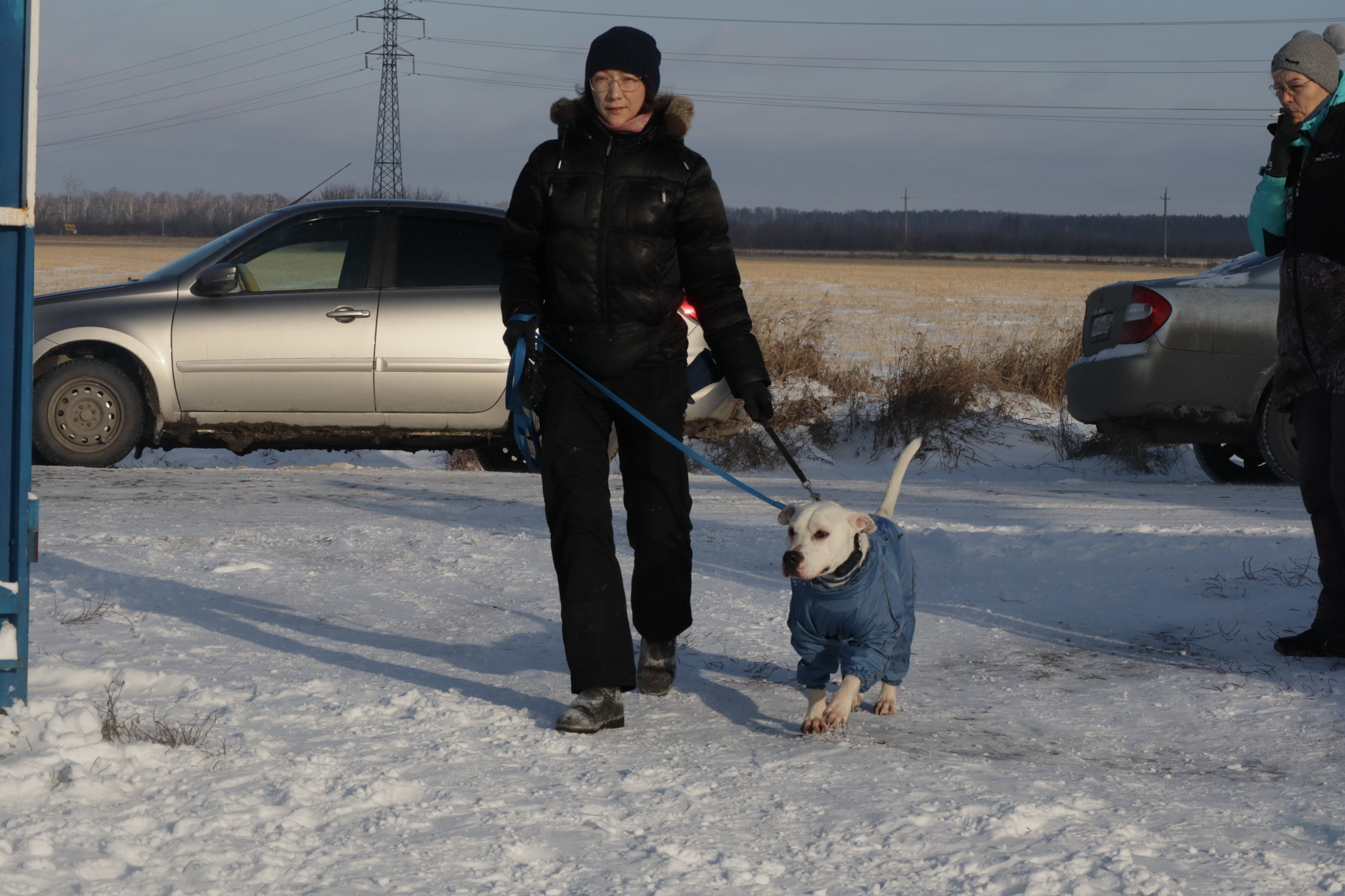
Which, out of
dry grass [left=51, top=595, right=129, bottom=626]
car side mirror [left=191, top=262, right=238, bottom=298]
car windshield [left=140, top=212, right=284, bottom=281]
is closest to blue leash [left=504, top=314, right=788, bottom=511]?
dry grass [left=51, top=595, right=129, bottom=626]

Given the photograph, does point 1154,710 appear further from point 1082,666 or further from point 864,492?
point 864,492

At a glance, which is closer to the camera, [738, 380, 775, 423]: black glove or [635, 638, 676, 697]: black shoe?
[738, 380, 775, 423]: black glove

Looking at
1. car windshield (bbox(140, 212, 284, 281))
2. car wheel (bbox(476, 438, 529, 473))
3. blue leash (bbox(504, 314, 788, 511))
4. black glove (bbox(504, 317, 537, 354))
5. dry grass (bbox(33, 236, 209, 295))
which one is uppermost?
dry grass (bbox(33, 236, 209, 295))

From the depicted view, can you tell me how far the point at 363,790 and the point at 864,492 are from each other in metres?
5.90

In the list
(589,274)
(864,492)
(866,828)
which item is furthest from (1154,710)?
(864,492)

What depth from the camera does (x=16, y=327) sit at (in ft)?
11.1

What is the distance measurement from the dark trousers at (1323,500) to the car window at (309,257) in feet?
19.8

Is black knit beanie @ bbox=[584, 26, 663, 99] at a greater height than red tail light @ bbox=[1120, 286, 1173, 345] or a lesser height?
greater

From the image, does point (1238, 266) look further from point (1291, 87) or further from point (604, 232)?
point (604, 232)

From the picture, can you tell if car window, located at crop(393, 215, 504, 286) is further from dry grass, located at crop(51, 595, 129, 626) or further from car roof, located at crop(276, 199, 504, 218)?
dry grass, located at crop(51, 595, 129, 626)

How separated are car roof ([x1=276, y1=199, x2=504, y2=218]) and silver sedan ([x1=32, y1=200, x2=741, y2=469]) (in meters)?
0.02

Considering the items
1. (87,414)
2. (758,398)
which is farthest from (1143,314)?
(87,414)

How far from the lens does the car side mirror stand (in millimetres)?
8320

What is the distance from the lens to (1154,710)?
4133mm
